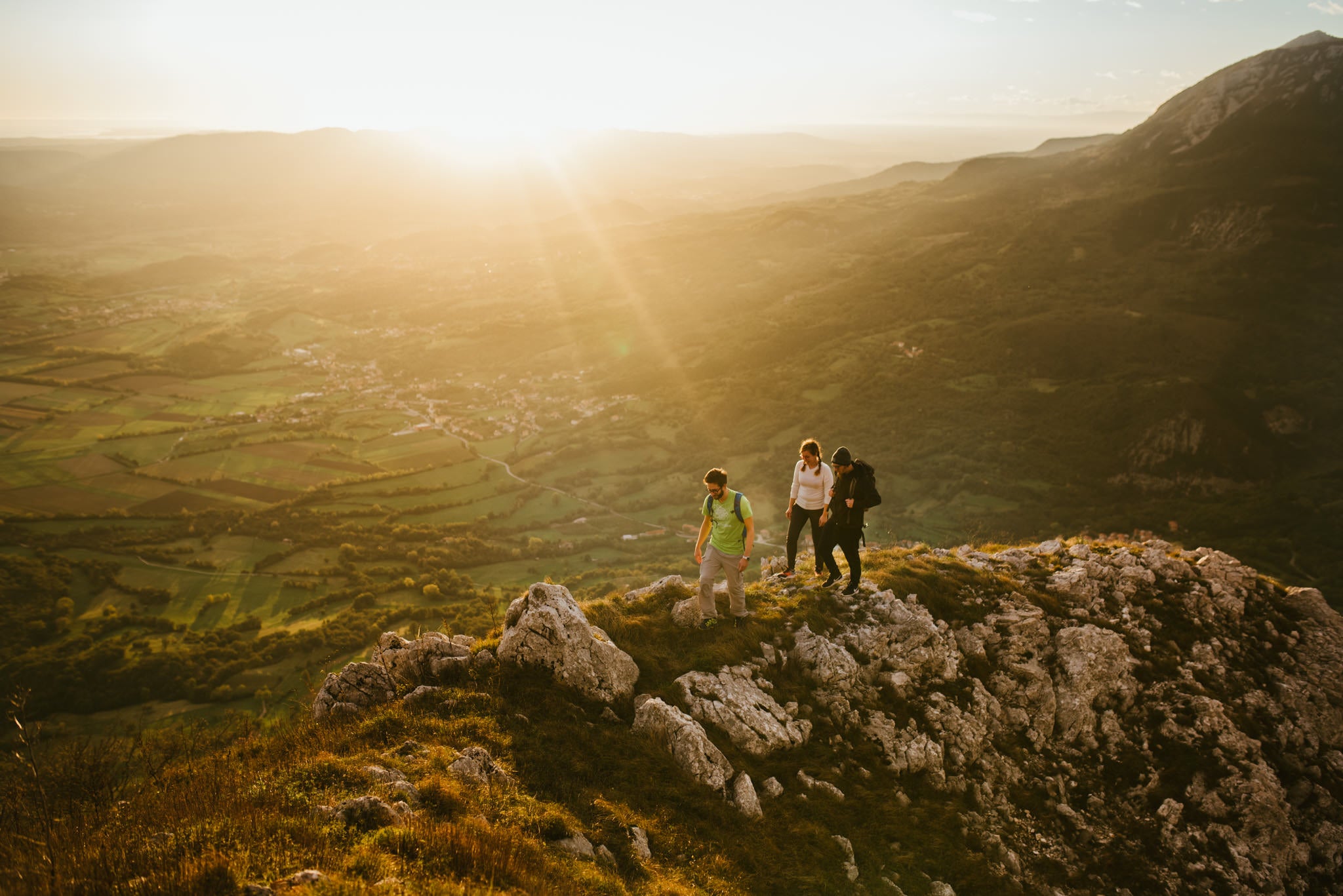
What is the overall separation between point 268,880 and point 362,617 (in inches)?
2929

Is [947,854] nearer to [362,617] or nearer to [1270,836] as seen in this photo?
[1270,836]

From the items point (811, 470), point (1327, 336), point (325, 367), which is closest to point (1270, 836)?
point (811, 470)

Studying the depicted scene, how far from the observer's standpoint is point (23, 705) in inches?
233

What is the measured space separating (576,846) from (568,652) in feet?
13.4

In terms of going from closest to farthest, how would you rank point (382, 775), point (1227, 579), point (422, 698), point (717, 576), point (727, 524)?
1. point (382, 775)
2. point (422, 698)
3. point (727, 524)
4. point (717, 576)
5. point (1227, 579)

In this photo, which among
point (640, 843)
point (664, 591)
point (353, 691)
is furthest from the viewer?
point (664, 591)

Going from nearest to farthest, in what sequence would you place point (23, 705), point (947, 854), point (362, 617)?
point (23, 705)
point (947, 854)
point (362, 617)

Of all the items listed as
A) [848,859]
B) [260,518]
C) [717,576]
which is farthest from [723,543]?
[260,518]

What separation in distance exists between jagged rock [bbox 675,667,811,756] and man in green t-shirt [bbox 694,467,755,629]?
1.79m

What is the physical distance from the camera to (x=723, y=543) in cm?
1350

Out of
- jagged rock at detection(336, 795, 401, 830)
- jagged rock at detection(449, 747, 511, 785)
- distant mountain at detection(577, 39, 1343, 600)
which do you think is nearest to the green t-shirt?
jagged rock at detection(449, 747, 511, 785)

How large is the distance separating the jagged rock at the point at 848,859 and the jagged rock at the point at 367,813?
7564 mm

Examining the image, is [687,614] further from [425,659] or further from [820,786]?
[425,659]

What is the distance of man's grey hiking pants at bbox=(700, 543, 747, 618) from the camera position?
13789 mm
